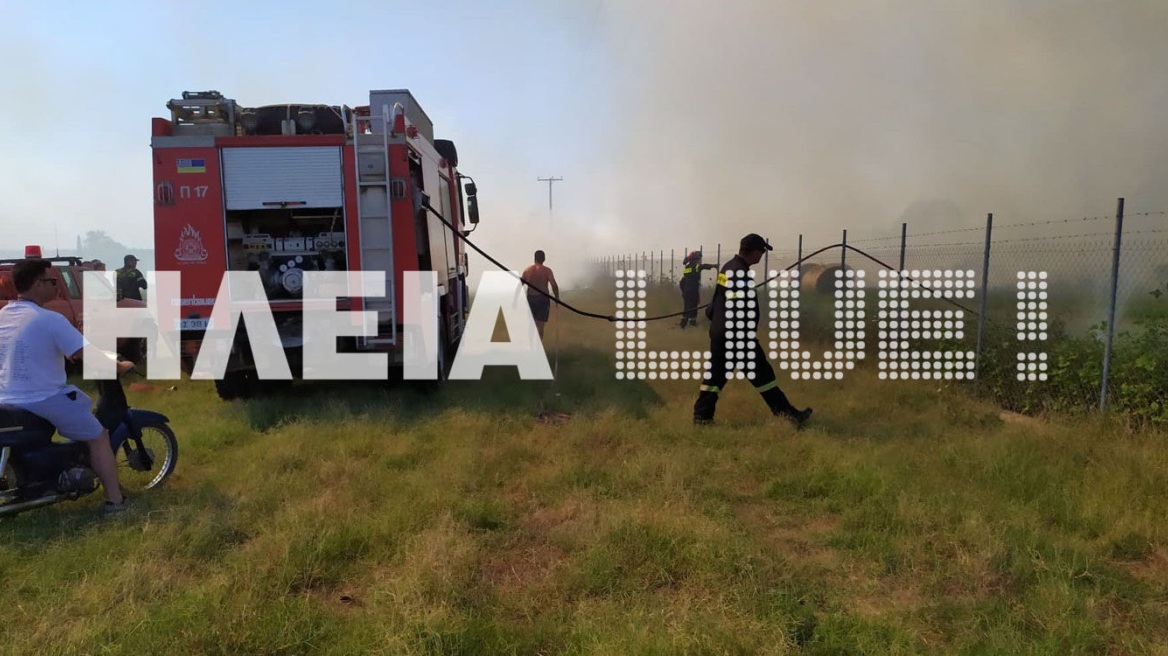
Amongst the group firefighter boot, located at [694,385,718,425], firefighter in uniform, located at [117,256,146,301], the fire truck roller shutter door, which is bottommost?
firefighter boot, located at [694,385,718,425]

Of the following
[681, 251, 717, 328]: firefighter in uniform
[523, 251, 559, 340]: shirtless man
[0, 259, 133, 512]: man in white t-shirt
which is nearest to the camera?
[0, 259, 133, 512]: man in white t-shirt

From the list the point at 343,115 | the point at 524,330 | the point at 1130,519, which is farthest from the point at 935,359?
the point at 343,115

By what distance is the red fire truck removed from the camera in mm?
6512

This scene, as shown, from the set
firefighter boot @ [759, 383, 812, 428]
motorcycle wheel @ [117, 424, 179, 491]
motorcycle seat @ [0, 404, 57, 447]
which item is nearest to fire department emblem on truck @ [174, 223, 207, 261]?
motorcycle wheel @ [117, 424, 179, 491]

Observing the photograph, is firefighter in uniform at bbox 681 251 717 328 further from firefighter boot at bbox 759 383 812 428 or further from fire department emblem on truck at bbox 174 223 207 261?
fire department emblem on truck at bbox 174 223 207 261

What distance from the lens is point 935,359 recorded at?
25.1ft

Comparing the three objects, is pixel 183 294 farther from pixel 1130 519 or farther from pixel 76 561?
pixel 1130 519

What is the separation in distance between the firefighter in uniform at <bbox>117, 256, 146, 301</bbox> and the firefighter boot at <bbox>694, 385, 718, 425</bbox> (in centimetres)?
930

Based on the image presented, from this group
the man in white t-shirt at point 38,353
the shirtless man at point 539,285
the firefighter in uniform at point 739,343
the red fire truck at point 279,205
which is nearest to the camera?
the man in white t-shirt at point 38,353

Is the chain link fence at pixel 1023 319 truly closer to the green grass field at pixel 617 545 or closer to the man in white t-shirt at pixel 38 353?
the green grass field at pixel 617 545

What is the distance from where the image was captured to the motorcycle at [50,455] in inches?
154

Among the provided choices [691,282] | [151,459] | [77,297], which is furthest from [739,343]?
[77,297]

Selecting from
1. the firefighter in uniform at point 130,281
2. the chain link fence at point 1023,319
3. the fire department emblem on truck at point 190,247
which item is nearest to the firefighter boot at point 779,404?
the chain link fence at point 1023,319

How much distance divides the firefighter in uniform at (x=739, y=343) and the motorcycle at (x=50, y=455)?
446 centimetres
